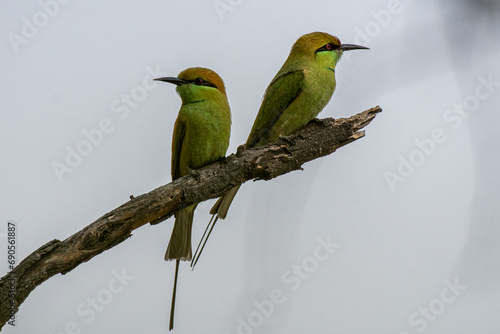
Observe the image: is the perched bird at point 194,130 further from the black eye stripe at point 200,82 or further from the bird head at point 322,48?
the bird head at point 322,48

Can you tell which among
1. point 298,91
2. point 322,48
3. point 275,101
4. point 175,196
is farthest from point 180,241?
point 322,48

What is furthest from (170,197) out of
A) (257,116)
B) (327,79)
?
(327,79)

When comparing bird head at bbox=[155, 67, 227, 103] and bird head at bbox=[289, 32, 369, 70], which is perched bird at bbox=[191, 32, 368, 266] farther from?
bird head at bbox=[155, 67, 227, 103]

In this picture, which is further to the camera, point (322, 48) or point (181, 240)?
point (322, 48)

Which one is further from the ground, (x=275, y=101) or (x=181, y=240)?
(x=275, y=101)

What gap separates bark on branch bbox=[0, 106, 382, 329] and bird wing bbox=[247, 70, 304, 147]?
217 millimetres

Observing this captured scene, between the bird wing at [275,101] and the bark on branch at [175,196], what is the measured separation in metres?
0.22

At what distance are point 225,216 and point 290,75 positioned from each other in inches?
37.3

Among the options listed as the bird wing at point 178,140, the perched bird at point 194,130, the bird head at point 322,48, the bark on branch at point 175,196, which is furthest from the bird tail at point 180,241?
the bird head at point 322,48

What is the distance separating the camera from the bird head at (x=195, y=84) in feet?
9.93

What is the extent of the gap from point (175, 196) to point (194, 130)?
21.5 inches

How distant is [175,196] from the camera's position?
2551 millimetres

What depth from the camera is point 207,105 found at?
300 centimetres

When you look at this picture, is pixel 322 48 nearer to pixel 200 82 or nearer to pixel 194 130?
pixel 200 82
